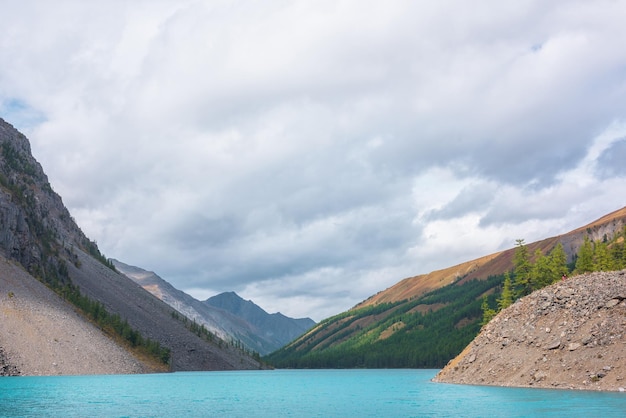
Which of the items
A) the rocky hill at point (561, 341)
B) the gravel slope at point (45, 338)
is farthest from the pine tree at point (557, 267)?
the gravel slope at point (45, 338)

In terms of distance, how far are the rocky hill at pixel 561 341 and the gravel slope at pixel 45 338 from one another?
10357 centimetres

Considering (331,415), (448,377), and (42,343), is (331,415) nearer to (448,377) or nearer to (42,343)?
(448,377)

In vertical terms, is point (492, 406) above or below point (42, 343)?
below

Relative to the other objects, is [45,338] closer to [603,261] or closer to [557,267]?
[557,267]

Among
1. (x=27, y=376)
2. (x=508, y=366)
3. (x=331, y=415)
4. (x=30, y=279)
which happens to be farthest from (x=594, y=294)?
(x=30, y=279)

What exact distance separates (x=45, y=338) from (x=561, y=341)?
130 m

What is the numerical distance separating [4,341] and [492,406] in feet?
400

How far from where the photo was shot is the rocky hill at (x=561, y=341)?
3297 inches

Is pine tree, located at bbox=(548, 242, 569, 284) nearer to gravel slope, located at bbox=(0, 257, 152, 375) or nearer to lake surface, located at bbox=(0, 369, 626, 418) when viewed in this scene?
lake surface, located at bbox=(0, 369, 626, 418)

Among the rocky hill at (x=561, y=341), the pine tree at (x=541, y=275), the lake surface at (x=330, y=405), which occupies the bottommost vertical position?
the lake surface at (x=330, y=405)

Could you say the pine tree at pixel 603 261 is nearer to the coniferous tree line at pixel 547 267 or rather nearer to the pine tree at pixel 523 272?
the coniferous tree line at pixel 547 267

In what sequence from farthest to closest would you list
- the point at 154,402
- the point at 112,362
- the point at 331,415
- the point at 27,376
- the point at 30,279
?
the point at 30,279 < the point at 112,362 < the point at 27,376 < the point at 154,402 < the point at 331,415

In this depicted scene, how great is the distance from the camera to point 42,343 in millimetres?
152875

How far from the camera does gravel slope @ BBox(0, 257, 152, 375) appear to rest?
144m
